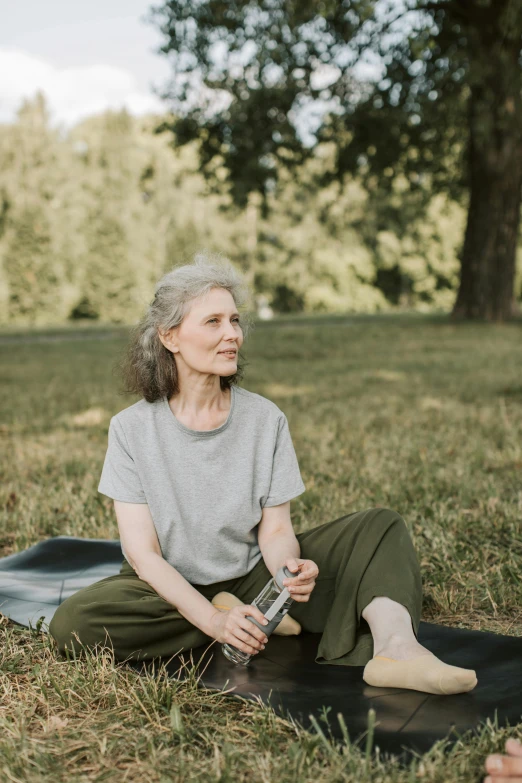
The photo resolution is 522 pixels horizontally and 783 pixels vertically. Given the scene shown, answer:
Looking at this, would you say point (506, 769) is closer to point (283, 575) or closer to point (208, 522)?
point (283, 575)

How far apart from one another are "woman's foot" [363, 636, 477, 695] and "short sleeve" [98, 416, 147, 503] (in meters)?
0.93

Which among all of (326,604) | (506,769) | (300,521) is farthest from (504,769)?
(300,521)

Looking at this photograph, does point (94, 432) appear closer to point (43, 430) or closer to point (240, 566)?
point (43, 430)

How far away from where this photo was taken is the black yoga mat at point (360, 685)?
2.09m

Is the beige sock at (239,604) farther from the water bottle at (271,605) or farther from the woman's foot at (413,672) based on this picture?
the woman's foot at (413,672)

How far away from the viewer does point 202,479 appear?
2.74 m

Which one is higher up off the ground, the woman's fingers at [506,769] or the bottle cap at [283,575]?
the bottle cap at [283,575]

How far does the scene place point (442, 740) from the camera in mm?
1948

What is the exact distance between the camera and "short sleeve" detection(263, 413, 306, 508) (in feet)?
9.16

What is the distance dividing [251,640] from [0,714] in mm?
728

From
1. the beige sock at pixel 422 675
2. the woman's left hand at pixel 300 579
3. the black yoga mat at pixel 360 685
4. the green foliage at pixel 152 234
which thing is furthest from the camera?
the green foliage at pixel 152 234

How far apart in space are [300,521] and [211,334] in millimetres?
1633

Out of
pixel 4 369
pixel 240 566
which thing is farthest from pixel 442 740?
pixel 4 369

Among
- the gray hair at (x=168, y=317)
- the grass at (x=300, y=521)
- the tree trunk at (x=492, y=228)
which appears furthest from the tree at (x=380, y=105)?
the gray hair at (x=168, y=317)
